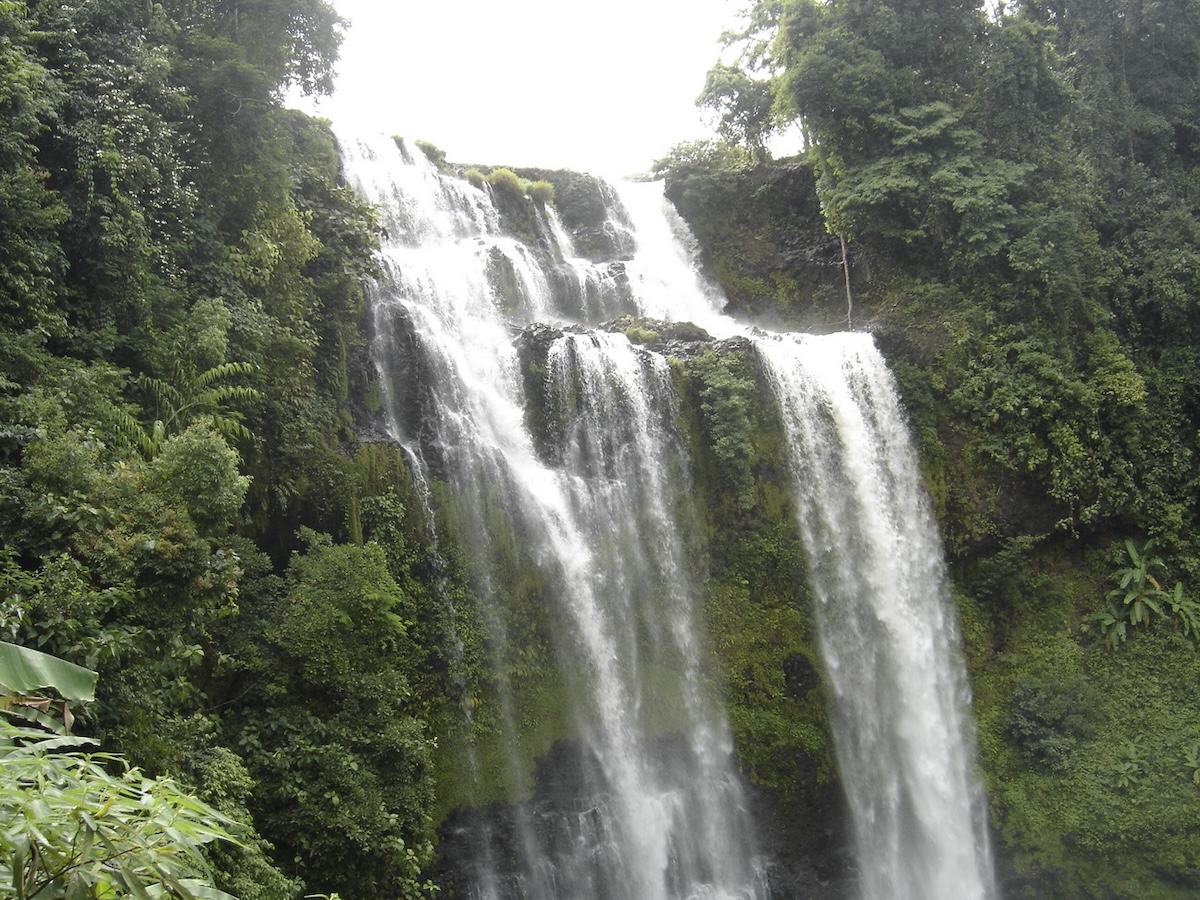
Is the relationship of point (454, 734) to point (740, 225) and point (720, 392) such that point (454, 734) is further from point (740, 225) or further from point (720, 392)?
point (740, 225)

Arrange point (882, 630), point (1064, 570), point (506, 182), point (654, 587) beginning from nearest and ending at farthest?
point (654, 587) < point (882, 630) < point (1064, 570) < point (506, 182)

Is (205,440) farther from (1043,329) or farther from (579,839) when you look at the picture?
(1043,329)

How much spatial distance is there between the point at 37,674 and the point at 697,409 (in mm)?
11909

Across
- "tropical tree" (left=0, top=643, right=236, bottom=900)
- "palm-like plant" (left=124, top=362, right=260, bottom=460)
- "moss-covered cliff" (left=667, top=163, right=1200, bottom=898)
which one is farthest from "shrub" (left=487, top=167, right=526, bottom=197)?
"tropical tree" (left=0, top=643, right=236, bottom=900)

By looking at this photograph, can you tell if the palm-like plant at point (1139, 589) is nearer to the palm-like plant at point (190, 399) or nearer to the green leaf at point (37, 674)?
the palm-like plant at point (190, 399)

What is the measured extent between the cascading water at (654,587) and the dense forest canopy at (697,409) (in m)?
0.60

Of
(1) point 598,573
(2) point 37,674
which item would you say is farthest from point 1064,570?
(2) point 37,674

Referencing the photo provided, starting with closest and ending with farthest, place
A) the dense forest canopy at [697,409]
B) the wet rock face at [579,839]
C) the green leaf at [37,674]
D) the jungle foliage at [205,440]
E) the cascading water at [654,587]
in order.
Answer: the green leaf at [37,674]
the jungle foliage at [205,440]
the dense forest canopy at [697,409]
the wet rock face at [579,839]
the cascading water at [654,587]

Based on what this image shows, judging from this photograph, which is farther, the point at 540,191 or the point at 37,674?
the point at 540,191

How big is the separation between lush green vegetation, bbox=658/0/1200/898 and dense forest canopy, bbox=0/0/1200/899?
0.23 ft

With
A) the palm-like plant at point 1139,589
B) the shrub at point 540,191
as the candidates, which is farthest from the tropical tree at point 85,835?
the shrub at point 540,191

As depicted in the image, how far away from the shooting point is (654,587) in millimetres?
13227

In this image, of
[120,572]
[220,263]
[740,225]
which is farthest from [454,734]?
[740,225]

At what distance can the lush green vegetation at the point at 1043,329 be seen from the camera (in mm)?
14156
